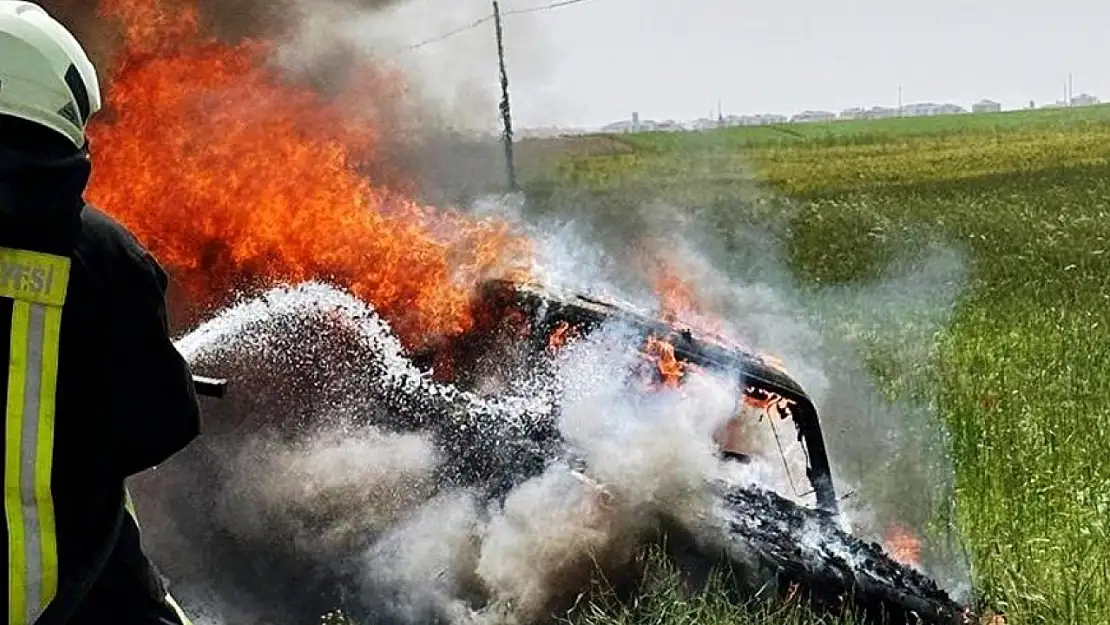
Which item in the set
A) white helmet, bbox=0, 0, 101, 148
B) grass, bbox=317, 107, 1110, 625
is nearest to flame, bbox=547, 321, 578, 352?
grass, bbox=317, 107, 1110, 625

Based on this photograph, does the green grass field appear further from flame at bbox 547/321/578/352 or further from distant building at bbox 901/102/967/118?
distant building at bbox 901/102/967/118

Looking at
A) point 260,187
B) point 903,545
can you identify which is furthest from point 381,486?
point 903,545

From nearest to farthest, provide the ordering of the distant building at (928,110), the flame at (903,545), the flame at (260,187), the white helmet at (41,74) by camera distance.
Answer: the white helmet at (41,74)
the flame at (903,545)
the flame at (260,187)
the distant building at (928,110)

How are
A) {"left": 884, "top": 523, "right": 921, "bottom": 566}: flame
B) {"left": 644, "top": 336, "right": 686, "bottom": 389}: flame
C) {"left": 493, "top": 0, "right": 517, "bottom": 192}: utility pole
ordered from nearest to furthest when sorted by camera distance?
{"left": 644, "top": 336, "right": 686, "bottom": 389}: flame → {"left": 884, "top": 523, "right": 921, "bottom": 566}: flame → {"left": 493, "top": 0, "right": 517, "bottom": 192}: utility pole

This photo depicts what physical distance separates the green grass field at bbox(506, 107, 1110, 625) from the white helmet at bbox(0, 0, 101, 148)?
3.18m

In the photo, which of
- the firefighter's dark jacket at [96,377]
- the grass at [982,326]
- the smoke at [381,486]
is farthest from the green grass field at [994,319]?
the firefighter's dark jacket at [96,377]

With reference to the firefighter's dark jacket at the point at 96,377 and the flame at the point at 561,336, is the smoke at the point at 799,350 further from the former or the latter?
the firefighter's dark jacket at the point at 96,377

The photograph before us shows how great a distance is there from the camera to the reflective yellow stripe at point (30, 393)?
218cm

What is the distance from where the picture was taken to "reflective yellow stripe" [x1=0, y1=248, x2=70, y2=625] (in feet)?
7.14

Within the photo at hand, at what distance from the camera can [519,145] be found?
767 cm

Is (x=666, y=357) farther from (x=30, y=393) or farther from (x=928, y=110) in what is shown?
(x=928, y=110)

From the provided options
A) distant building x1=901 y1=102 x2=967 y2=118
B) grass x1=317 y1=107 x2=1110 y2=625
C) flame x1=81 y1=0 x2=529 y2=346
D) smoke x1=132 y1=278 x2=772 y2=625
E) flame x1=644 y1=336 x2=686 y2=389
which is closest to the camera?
smoke x1=132 y1=278 x2=772 y2=625

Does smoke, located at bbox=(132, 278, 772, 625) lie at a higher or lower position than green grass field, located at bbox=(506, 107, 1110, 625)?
higher

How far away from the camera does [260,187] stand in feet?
21.1
